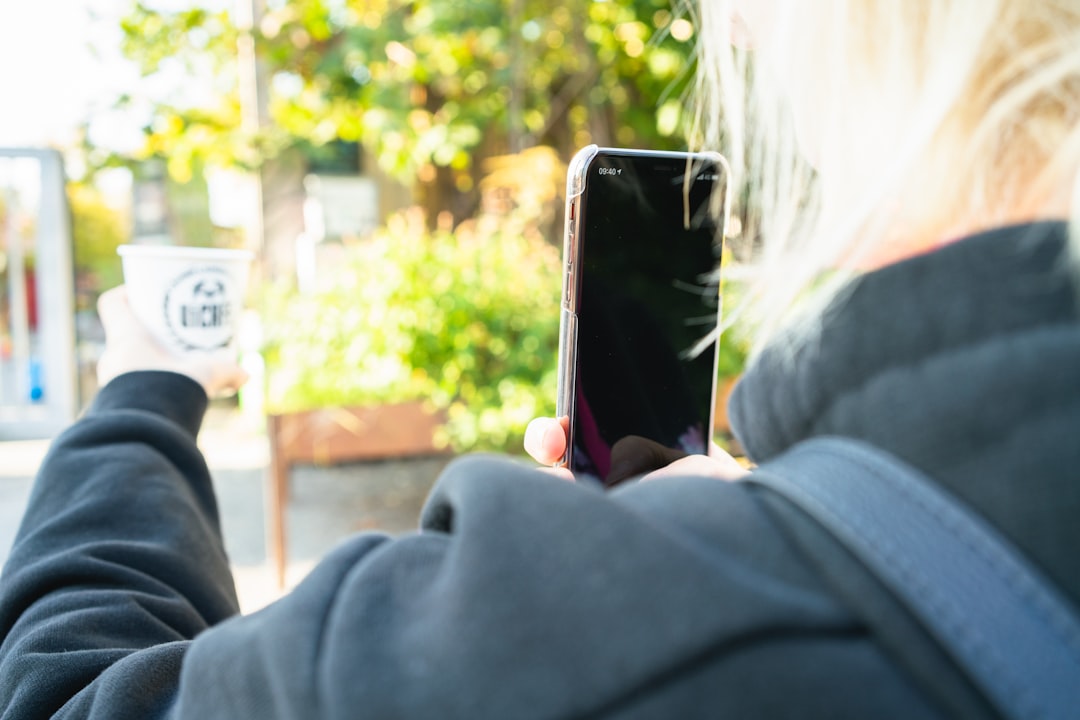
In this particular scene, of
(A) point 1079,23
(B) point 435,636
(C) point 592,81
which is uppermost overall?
(C) point 592,81

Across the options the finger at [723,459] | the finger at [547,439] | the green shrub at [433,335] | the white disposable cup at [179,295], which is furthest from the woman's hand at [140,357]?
the green shrub at [433,335]

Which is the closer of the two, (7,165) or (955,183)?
(955,183)

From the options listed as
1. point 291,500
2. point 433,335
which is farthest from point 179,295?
point 291,500

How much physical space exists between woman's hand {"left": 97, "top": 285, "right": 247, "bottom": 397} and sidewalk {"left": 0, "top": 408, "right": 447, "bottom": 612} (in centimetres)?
216

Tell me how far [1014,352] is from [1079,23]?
243mm

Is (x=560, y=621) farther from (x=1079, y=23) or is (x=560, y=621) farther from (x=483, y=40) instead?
(x=483, y=40)

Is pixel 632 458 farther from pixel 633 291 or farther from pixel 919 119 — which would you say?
pixel 919 119

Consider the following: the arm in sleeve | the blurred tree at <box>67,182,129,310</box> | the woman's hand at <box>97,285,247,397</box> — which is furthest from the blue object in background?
the blurred tree at <box>67,182,129,310</box>

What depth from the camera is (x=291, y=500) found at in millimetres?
4605

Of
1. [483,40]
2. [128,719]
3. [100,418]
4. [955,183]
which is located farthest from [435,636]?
[483,40]

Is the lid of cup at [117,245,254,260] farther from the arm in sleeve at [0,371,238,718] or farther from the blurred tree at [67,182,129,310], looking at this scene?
the blurred tree at [67,182,129,310]

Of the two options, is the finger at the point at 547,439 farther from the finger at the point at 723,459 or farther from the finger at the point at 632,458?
the finger at the point at 723,459

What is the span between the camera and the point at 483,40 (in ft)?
13.6

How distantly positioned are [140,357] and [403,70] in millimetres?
3437
